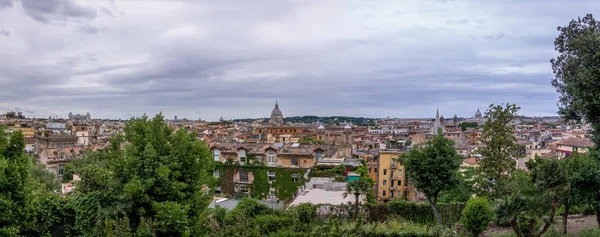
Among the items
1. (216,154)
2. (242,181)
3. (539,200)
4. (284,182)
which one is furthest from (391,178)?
(539,200)

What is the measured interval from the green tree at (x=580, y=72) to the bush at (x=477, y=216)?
334cm

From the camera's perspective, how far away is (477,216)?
13633 millimetres

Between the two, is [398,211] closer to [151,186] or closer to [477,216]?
[477,216]

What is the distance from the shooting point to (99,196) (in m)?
12.6

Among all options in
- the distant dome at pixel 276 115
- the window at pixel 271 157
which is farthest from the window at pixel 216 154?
the distant dome at pixel 276 115

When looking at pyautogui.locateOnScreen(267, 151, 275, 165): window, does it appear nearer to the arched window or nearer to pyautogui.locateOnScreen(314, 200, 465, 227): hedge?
the arched window

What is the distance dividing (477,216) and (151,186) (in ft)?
39.0

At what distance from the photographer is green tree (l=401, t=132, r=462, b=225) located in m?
16.4

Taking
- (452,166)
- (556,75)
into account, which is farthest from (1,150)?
(556,75)

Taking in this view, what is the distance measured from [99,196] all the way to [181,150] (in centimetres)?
344

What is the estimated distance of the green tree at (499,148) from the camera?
16594 mm

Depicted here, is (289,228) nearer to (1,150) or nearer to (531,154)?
(1,150)

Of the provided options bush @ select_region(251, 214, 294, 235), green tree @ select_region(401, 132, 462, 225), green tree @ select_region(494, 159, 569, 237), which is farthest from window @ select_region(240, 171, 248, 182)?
green tree @ select_region(494, 159, 569, 237)

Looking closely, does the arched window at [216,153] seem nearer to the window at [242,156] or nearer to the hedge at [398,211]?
the window at [242,156]
